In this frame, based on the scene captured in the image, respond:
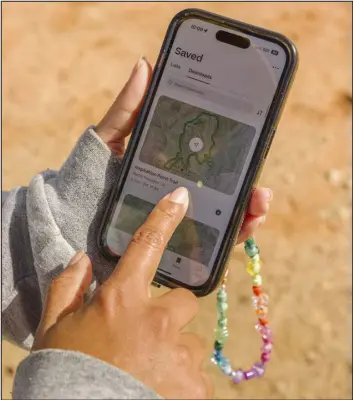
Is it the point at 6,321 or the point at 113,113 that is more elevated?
the point at 113,113

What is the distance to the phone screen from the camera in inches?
34.4

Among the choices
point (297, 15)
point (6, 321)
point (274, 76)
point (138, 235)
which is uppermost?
point (297, 15)

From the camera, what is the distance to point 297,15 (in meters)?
2.08

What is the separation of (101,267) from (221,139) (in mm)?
310

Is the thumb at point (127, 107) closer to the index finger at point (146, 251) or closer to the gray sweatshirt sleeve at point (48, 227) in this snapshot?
the gray sweatshirt sleeve at point (48, 227)

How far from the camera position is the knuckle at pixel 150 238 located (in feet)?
2.28

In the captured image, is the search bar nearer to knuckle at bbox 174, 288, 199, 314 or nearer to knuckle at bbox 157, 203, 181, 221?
knuckle at bbox 157, 203, 181, 221

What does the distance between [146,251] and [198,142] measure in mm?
285

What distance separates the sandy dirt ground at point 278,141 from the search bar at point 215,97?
0.86 meters

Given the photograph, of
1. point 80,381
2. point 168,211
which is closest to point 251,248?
point 168,211

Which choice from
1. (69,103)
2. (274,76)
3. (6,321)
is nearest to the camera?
(274,76)

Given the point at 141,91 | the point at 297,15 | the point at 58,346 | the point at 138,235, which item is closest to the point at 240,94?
the point at 141,91

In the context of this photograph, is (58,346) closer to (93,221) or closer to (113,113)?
(93,221)

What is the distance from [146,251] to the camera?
69 centimetres
